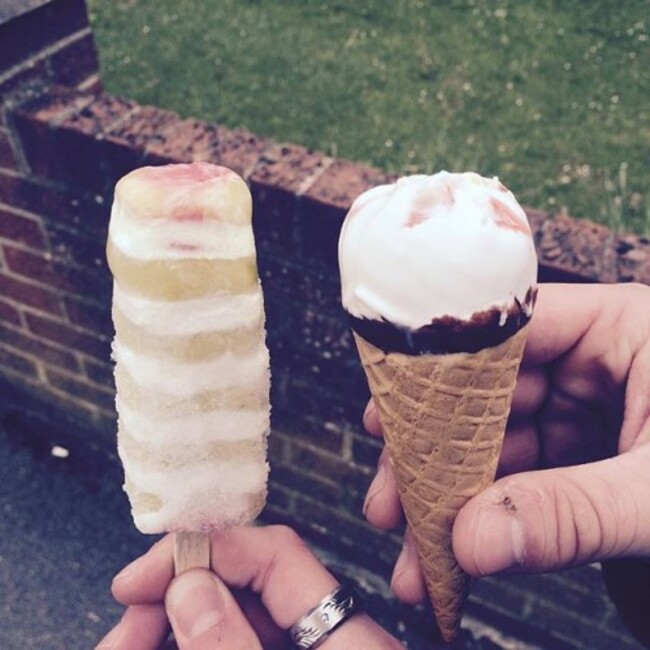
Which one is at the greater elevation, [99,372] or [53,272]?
[53,272]

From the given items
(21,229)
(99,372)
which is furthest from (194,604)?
(21,229)

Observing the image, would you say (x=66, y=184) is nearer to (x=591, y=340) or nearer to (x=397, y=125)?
(x=591, y=340)

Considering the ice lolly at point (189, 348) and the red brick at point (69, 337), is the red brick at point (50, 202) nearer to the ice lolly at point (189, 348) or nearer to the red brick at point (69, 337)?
the red brick at point (69, 337)

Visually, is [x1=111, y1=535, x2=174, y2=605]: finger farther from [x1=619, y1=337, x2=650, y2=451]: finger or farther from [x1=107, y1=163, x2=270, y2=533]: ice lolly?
[x1=619, y1=337, x2=650, y2=451]: finger

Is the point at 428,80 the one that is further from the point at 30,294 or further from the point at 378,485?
the point at 378,485

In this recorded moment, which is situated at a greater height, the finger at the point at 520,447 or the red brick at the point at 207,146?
the red brick at the point at 207,146

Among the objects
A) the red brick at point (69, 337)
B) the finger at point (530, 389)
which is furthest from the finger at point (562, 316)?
the red brick at point (69, 337)
